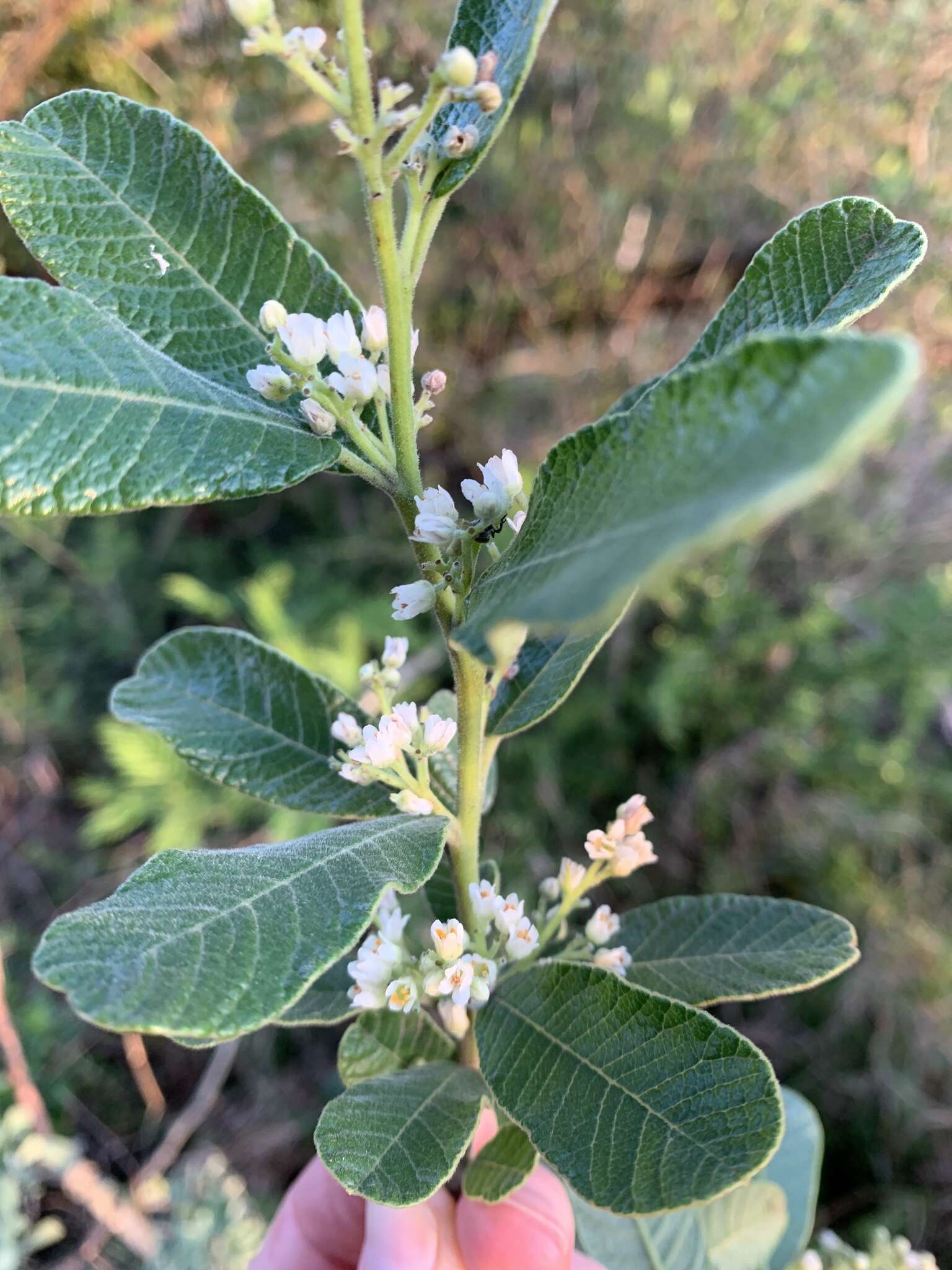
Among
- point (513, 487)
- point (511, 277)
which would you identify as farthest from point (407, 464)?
point (511, 277)

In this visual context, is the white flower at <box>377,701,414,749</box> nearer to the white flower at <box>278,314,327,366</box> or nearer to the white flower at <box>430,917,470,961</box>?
the white flower at <box>430,917,470,961</box>

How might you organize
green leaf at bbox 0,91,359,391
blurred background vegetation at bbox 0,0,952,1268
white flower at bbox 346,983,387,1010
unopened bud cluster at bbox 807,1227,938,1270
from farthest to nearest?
blurred background vegetation at bbox 0,0,952,1268
unopened bud cluster at bbox 807,1227,938,1270
white flower at bbox 346,983,387,1010
green leaf at bbox 0,91,359,391

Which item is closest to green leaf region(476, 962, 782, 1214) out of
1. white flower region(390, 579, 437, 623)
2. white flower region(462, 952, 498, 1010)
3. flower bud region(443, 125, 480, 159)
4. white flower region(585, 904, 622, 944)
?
white flower region(462, 952, 498, 1010)

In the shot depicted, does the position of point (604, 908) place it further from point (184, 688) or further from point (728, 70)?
point (728, 70)

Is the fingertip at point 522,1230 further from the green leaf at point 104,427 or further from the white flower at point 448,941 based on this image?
the green leaf at point 104,427

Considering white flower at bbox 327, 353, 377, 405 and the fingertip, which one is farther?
the fingertip

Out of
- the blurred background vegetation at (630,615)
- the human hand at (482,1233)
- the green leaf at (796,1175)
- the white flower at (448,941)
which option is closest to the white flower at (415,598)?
the white flower at (448,941)
